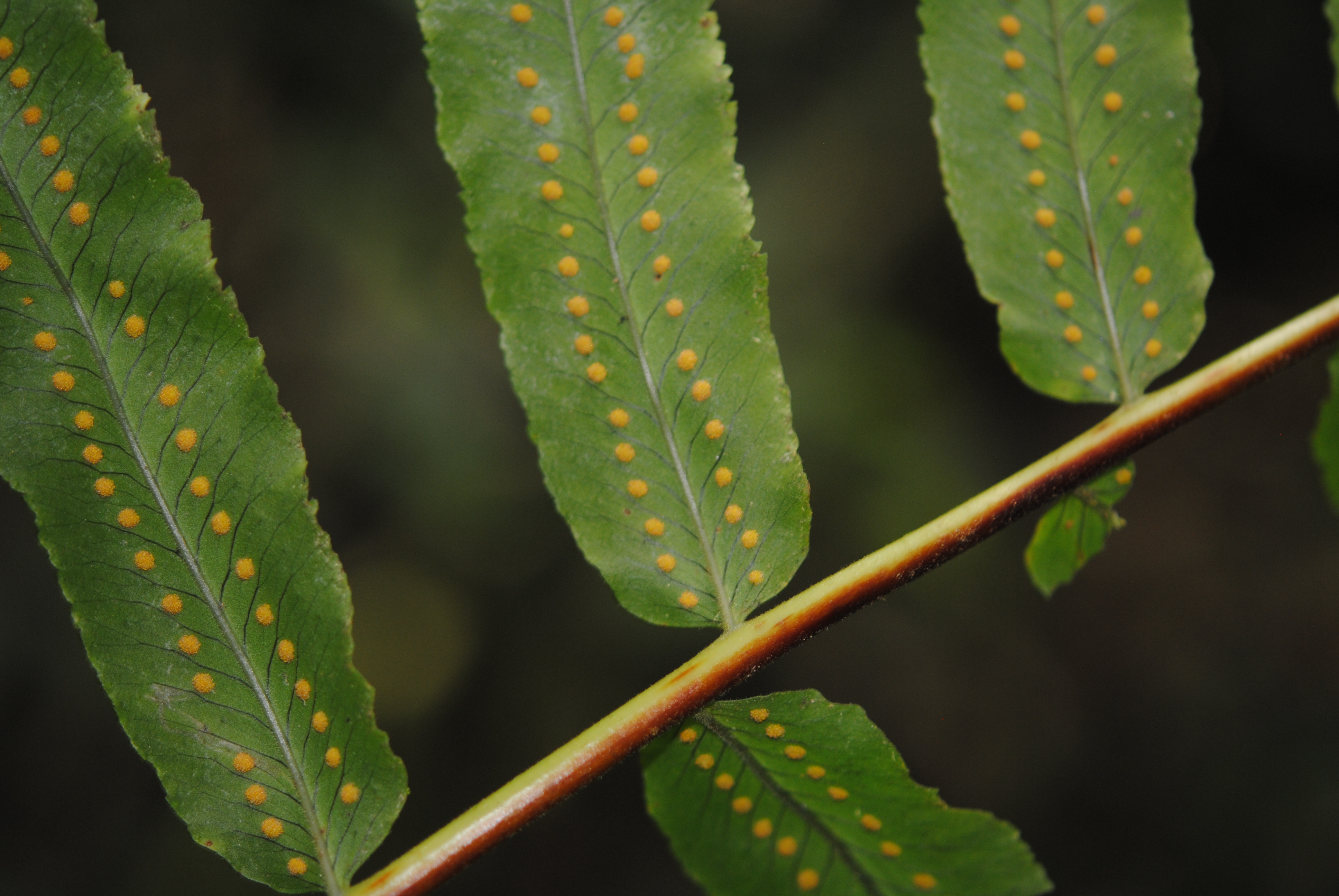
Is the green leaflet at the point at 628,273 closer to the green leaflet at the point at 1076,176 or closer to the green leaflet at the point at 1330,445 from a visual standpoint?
the green leaflet at the point at 1076,176

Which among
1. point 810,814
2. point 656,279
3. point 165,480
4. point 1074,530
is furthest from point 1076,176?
point 165,480

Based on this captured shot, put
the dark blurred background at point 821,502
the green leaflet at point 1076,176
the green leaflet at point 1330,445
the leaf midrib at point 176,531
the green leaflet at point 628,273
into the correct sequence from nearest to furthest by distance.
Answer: the leaf midrib at point 176,531 → the green leaflet at point 628,273 → the green leaflet at point 1076,176 → the green leaflet at point 1330,445 → the dark blurred background at point 821,502

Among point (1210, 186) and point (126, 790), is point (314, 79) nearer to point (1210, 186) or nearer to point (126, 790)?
point (126, 790)

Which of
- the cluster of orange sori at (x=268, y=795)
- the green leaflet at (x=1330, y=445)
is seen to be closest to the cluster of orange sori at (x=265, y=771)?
the cluster of orange sori at (x=268, y=795)

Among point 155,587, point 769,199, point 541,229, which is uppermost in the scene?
point 541,229

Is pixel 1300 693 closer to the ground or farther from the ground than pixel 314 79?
closer to the ground

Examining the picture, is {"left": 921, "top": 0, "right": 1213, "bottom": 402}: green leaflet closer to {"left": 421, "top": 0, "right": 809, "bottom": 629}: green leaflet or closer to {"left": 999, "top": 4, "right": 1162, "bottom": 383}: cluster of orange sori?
{"left": 999, "top": 4, "right": 1162, "bottom": 383}: cluster of orange sori

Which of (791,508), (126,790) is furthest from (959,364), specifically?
(126,790)
